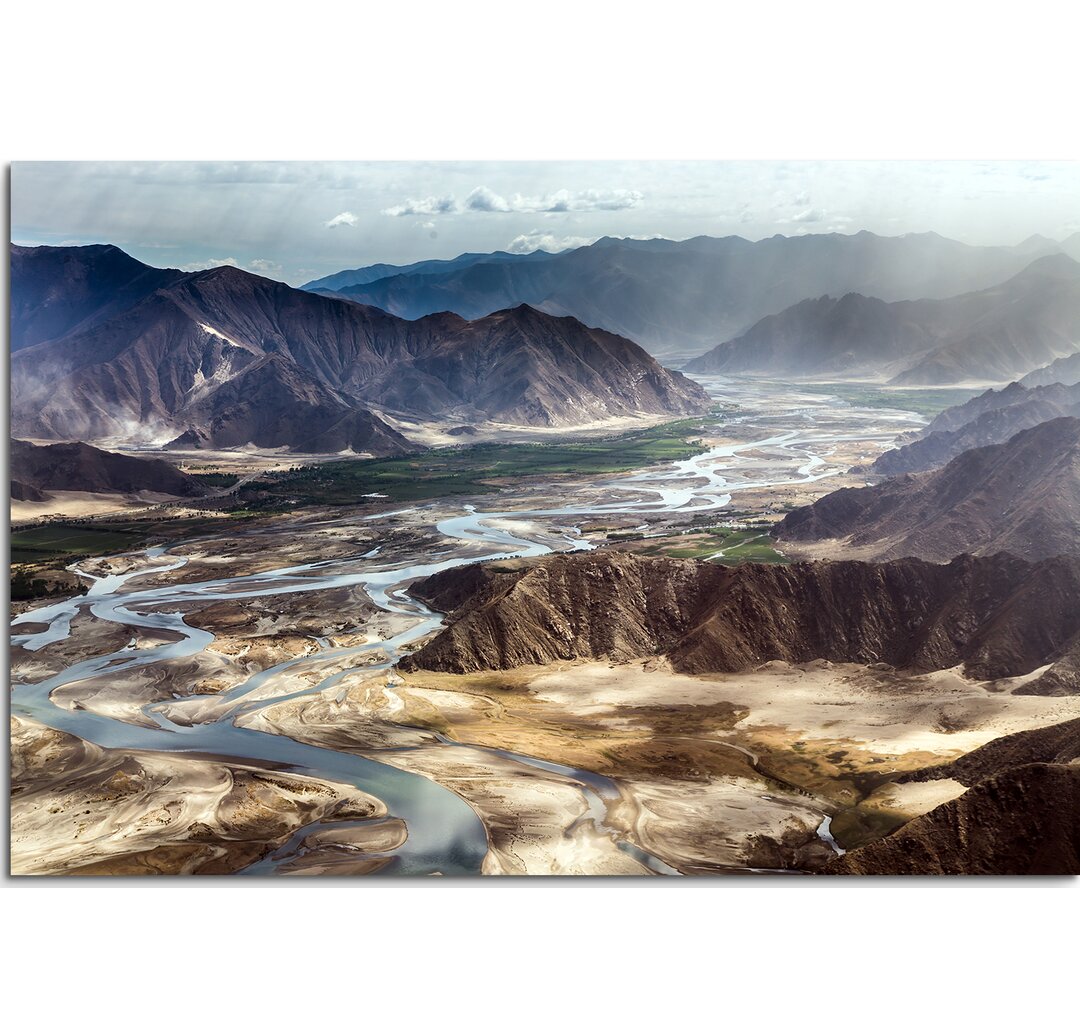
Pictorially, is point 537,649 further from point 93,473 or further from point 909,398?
point 909,398

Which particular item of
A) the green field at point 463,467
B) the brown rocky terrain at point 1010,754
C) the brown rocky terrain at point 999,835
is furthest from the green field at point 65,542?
the brown rocky terrain at point 999,835

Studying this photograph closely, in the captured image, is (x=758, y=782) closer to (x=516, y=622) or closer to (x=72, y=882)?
(x=516, y=622)

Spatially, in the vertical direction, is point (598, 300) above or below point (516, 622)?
above

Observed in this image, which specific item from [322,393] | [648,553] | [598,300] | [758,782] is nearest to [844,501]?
[648,553]

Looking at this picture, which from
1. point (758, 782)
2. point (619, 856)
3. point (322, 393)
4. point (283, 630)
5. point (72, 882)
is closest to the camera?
point (72, 882)

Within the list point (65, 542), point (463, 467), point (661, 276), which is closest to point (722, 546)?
point (65, 542)

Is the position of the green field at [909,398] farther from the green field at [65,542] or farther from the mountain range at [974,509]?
the green field at [65,542]
